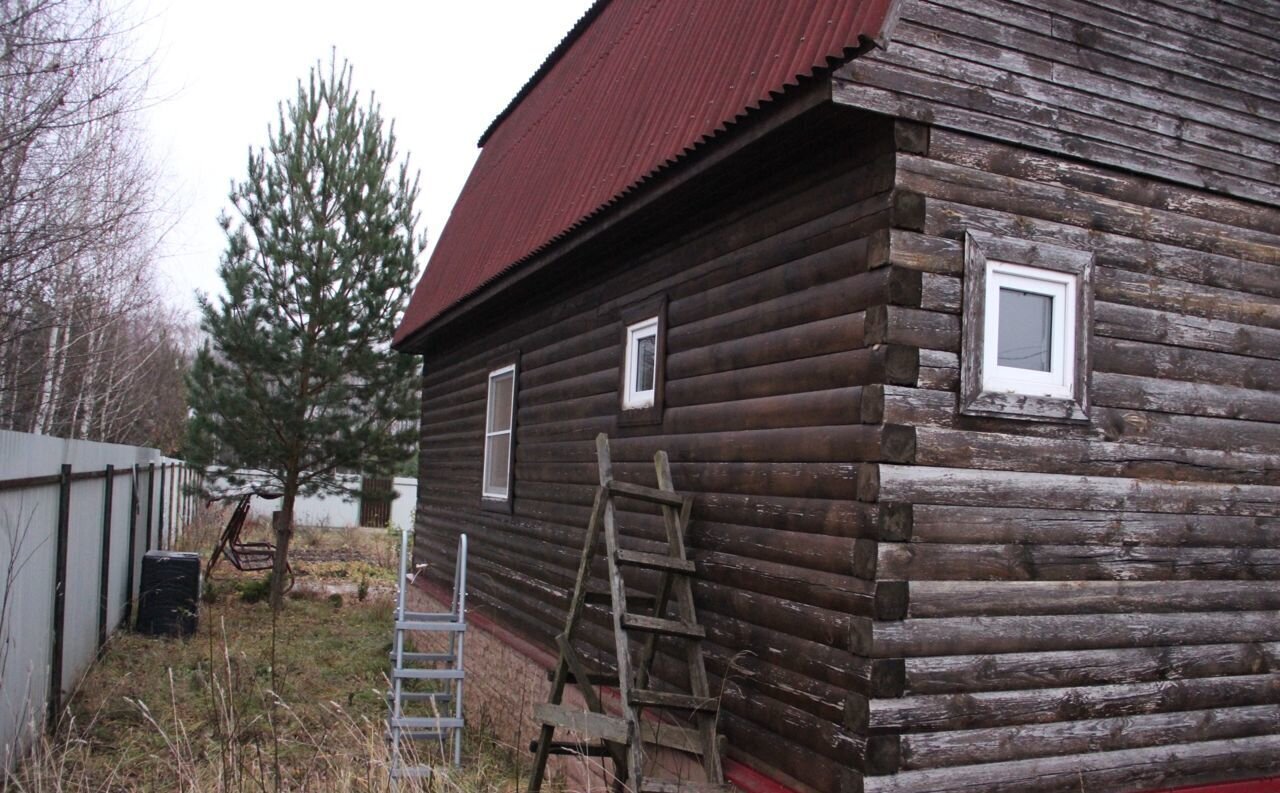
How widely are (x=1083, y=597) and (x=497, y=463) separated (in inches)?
263

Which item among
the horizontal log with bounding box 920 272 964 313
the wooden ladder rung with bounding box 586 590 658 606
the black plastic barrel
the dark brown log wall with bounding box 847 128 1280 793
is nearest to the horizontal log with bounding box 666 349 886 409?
the dark brown log wall with bounding box 847 128 1280 793

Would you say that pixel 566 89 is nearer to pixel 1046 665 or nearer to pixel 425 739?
pixel 425 739

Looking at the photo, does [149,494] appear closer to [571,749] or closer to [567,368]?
[567,368]

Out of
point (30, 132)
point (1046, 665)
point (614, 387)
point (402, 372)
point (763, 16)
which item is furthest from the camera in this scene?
point (402, 372)

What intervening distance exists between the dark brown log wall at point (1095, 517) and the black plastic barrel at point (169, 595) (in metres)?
9.97

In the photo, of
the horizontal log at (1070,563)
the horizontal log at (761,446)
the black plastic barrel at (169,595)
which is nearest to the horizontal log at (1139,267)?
the horizontal log at (761,446)

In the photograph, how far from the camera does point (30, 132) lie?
8.28 m

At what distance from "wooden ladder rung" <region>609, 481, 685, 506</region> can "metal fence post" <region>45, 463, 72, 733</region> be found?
13.3 feet

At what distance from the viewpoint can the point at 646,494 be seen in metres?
5.75

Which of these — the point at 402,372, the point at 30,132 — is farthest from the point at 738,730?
the point at 402,372

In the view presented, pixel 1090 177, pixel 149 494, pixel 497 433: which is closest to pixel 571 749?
pixel 1090 177

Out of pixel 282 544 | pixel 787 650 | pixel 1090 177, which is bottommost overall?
pixel 282 544

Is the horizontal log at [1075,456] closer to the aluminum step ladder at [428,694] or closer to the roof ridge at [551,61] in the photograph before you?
the aluminum step ladder at [428,694]

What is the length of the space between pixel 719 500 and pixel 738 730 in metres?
1.18
